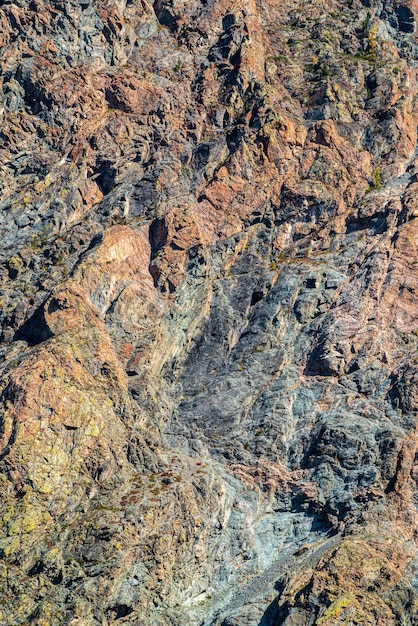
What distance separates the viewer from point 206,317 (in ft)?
345

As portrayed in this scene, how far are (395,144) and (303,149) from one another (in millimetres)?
13190

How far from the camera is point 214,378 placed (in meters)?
100

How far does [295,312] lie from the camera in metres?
104

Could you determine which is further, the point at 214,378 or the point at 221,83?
the point at 221,83

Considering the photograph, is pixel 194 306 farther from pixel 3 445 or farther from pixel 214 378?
pixel 3 445

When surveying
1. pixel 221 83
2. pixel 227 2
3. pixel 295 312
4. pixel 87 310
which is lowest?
pixel 295 312

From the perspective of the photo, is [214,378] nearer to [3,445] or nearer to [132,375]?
[132,375]

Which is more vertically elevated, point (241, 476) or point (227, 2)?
point (227, 2)

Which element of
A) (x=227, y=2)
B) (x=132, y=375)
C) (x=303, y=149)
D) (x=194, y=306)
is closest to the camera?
(x=132, y=375)

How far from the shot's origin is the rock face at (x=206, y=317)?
82000 mm

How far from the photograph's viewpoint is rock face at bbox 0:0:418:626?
269 feet

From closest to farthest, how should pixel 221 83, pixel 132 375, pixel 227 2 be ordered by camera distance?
pixel 132 375 < pixel 221 83 < pixel 227 2

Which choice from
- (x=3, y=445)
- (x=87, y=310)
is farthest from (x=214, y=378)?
(x=3, y=445)

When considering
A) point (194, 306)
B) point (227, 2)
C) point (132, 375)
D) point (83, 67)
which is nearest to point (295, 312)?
point (194, 306)
